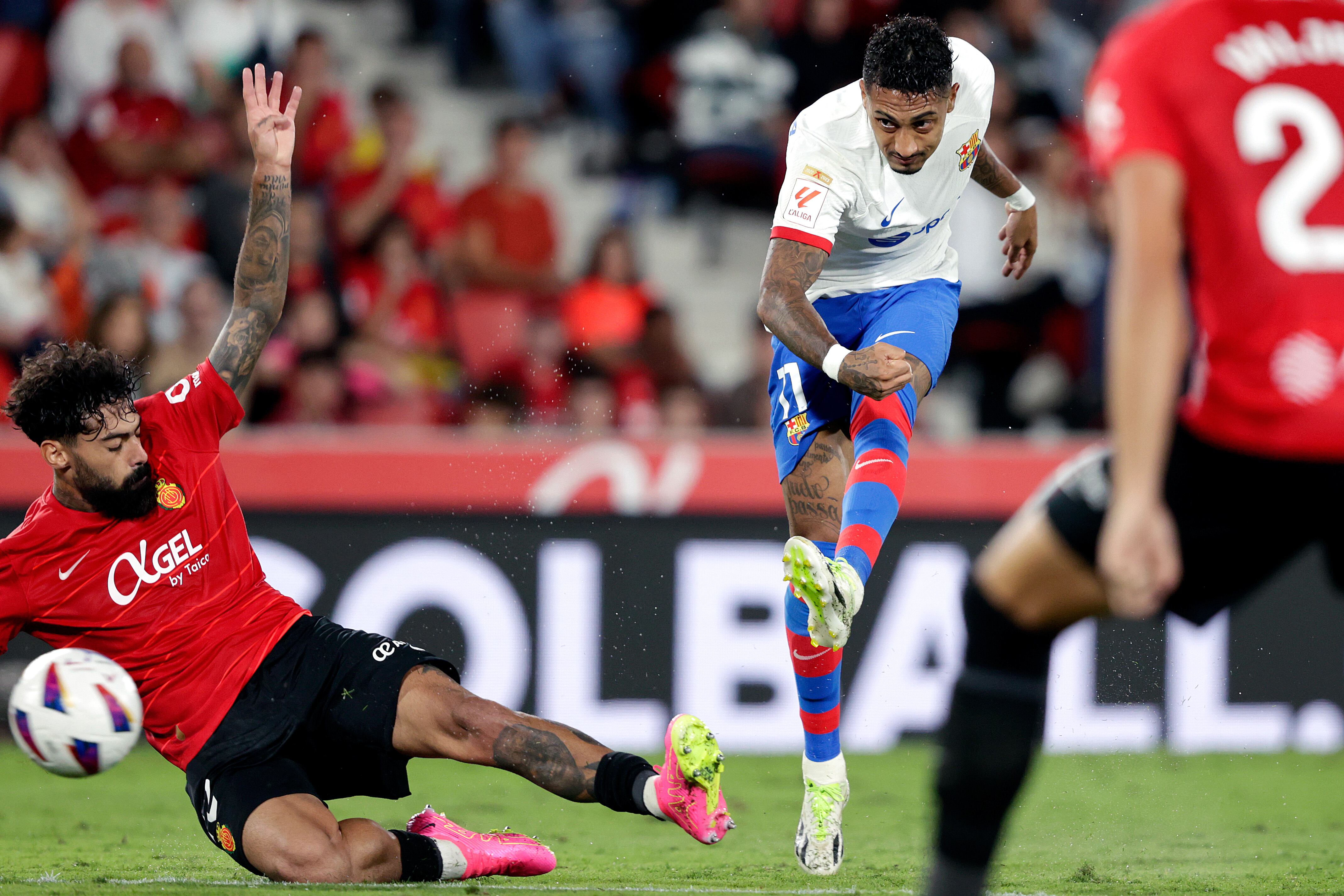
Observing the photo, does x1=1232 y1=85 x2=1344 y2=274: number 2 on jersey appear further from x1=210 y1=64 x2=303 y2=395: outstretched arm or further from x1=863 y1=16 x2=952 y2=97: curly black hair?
x1=210 y1=64 x2=303 y2=395: outstretched arm

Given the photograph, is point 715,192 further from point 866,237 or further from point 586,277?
point 866,237

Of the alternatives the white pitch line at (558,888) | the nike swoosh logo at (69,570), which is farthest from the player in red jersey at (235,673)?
the white pitch line at (558,888)

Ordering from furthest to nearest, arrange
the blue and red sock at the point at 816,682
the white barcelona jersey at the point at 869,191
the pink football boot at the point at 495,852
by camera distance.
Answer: the blue and red sock at the point at 816,682 < the white barcelona jersey at the point at 869,191 < the pink football boot at the point at 495,852

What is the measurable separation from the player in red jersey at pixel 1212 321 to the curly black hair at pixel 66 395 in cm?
284

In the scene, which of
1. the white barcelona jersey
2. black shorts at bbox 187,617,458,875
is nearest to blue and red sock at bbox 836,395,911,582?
the white barcelona jersey

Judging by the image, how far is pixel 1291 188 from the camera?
262 cm

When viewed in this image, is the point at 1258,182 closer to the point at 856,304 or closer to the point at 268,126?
the point at 856,304

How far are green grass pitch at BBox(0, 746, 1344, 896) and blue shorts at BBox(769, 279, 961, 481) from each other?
1.48 metres

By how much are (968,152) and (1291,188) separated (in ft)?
8.92

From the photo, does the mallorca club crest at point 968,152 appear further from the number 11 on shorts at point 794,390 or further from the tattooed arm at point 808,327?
the number 11 on shorts at point 794,390

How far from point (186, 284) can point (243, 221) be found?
79 centimetres

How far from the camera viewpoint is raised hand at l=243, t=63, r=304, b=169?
5199 mm

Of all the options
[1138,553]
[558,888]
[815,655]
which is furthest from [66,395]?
[1138,553]

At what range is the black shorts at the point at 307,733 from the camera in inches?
176
